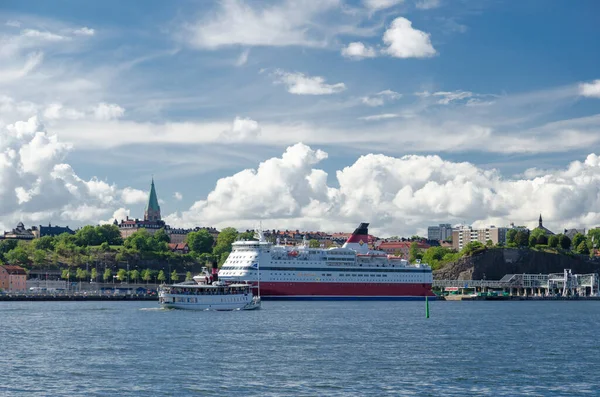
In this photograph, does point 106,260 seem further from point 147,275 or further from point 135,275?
point 147,275

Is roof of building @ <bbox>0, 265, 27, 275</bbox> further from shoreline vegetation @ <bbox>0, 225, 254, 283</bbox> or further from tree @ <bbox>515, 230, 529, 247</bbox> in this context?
tree @ <bbox>515, 230, 529, 247</bbox>

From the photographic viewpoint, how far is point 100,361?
4200 centimetres

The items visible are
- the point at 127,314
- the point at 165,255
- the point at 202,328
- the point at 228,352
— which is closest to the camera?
the point at 228,352

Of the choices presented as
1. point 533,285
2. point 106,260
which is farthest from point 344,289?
point 106,260

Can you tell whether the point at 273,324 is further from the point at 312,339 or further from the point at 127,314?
the point at 127,314

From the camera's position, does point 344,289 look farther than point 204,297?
Yes

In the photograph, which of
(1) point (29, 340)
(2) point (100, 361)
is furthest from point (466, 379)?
(1) point (29, 340)

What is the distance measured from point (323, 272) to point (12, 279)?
180 feet

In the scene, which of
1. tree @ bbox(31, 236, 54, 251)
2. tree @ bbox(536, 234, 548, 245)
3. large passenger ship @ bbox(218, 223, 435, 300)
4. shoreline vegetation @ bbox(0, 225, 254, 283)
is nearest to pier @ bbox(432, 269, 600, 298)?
tree @ bbox(536, 234, 548, 245)

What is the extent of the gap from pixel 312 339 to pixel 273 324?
12492 mm

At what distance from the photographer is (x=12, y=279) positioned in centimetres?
14388

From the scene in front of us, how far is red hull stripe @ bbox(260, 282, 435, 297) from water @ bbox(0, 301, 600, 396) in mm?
42650

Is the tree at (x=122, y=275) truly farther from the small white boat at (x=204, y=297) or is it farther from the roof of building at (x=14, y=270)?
the small white boat at (x=204, y=297)

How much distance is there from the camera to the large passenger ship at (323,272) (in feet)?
372
